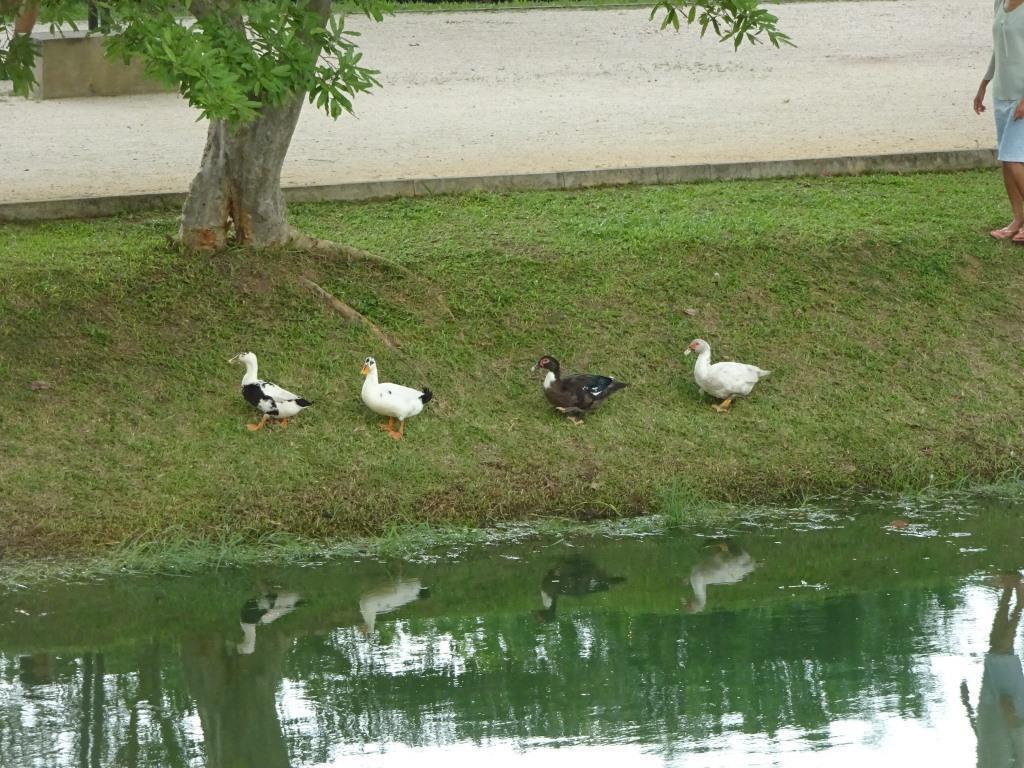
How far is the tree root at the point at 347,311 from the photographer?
29.2 ft

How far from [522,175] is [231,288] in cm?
284

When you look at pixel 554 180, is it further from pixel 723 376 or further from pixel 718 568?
pixel 718 568

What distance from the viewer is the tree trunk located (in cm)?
901

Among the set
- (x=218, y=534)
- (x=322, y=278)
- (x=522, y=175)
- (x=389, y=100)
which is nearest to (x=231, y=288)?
(x=322, y=278)

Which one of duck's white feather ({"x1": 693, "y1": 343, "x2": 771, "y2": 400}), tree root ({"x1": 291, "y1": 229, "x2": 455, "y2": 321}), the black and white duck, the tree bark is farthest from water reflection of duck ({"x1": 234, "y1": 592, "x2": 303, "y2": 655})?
the tree bark

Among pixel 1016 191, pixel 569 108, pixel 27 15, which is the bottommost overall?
pixel 1016 191

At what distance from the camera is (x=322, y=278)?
9.27 metres

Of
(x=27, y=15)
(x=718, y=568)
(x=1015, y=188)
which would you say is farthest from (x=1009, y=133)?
(x=27, y=15)

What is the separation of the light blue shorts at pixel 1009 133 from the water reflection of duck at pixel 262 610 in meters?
5.60

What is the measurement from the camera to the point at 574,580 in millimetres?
7113

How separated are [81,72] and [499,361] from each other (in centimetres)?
753

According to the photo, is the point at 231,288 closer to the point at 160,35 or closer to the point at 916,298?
the point at 160,35

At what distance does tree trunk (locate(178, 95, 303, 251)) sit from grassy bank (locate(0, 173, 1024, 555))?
0.17 m

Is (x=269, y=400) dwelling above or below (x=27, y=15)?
below
